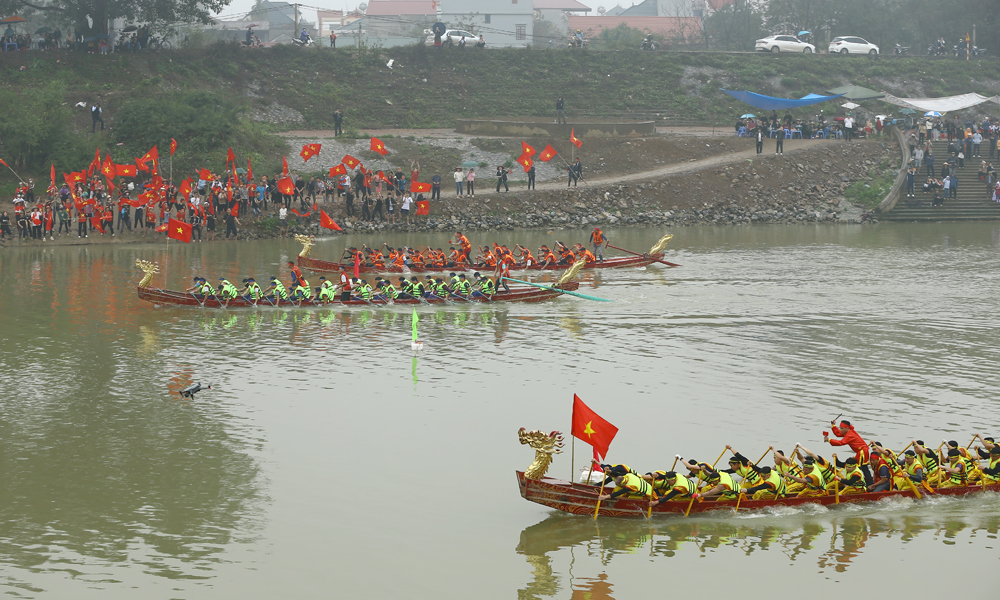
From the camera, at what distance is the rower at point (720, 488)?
13.7m

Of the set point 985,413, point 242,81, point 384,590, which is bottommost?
point 384,590

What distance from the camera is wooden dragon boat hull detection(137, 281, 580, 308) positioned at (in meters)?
27.3

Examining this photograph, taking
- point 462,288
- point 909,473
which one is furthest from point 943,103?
point 909,473

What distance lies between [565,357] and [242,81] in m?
Answer: 42.2

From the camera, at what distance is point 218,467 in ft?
52.3

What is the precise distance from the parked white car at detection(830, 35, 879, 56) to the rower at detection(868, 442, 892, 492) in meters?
64.5

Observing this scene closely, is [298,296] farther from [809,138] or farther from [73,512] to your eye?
[809,138]

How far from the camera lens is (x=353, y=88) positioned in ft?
197

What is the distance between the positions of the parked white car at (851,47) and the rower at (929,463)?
2523 inches

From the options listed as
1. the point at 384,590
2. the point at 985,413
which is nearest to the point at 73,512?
the point at 384,590

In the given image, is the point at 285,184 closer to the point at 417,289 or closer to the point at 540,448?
the point at 417,289

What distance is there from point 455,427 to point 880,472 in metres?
7.57

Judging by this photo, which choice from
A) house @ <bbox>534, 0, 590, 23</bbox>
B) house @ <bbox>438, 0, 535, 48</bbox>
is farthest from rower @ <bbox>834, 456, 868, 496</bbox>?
house @ <bbox>534, 0, 590, 23</bbox>

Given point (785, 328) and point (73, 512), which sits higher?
point (785, 328)
